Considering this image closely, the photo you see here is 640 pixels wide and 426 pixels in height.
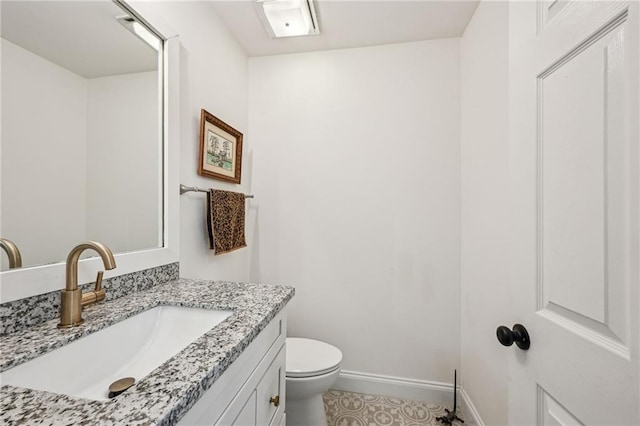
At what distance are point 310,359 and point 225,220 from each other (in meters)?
0.89

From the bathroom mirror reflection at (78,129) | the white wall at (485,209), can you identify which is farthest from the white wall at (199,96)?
the white wall at (485,209)

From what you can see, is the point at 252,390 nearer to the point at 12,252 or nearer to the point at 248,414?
the point at 248,414

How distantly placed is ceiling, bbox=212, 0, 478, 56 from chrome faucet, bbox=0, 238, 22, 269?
147 cm

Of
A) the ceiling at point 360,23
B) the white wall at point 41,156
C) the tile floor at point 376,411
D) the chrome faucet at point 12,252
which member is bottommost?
the tile floor at point 376,411

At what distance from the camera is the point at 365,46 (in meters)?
1.86

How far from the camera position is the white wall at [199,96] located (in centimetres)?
132

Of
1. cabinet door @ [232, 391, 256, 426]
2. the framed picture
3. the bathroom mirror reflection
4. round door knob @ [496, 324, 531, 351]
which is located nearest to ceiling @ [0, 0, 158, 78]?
the bathroom mirror reflection

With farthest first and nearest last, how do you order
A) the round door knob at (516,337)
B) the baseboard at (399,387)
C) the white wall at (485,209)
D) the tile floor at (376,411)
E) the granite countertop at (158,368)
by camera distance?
the baseboard at (399,387) → the tile floor at (376,411) → the white wall at (485,209) → the round door knob at (516,337) → the granite countertop at (158,368)

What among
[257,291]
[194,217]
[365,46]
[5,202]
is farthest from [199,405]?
[365,46]

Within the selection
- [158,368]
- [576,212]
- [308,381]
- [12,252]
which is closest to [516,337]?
[576,212]

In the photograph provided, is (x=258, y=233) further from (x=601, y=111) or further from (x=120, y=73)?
(x=601, y=111)

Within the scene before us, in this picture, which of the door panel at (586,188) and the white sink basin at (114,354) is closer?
the door panel at (586,188)

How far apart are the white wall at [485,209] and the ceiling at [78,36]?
1.55m

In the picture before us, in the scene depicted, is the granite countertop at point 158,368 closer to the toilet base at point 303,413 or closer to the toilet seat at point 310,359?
the toilet seat at point 310,359
